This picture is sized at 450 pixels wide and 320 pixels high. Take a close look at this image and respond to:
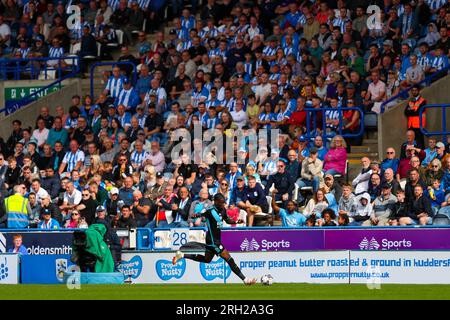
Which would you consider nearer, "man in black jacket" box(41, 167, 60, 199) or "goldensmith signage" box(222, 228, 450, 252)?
"goldensmith signage" box(222, 228, 450, 252)

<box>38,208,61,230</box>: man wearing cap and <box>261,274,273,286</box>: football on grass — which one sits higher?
<box>38,208,61,230</box>: man wearing cap

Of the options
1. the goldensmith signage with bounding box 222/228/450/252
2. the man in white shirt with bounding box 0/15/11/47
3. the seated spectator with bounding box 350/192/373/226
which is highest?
the man in white shirt with bounding box 0/15/11/47

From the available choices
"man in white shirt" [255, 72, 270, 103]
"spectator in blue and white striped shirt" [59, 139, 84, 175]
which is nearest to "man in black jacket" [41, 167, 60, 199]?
"spectator in blue and white striped shirt" [59, 139, 84, 175]

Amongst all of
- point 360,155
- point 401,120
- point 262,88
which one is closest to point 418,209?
point 401,120

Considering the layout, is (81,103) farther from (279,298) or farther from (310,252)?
(279,298)

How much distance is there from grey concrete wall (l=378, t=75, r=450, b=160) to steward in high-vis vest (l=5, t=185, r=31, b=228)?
8.34 meters

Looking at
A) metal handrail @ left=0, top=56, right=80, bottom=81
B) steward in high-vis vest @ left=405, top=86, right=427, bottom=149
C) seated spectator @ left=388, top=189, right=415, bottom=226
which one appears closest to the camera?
seated spectator @ left=388, top=189, right=415, bottom=226

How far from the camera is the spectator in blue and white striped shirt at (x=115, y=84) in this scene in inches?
1362

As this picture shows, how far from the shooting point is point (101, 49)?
37.3 meters

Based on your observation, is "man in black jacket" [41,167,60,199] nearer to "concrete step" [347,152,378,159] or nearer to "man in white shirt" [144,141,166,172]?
"man in white shirt" [144,141,166,172]

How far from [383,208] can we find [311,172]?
8.07 feet

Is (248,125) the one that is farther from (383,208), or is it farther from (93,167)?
(383,208)

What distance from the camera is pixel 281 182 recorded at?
28.2m

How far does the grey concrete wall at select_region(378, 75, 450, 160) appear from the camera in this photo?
2942cm
